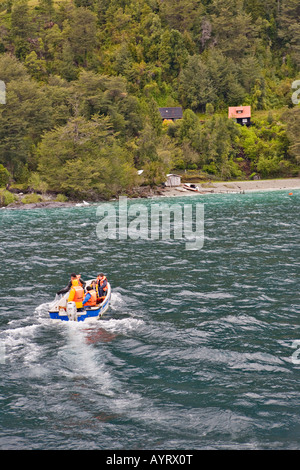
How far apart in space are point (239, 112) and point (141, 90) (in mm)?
34720

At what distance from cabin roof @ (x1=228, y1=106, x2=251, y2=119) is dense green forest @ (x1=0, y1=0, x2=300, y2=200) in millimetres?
3561

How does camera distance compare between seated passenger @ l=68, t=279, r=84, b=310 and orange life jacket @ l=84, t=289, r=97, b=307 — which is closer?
seated passenger @ l=68, t=279, r=84, b=310

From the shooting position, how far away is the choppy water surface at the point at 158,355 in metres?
15.3

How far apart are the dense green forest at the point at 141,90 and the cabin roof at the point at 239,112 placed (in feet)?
11.7

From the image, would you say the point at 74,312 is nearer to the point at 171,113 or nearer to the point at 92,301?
the point at 92,301

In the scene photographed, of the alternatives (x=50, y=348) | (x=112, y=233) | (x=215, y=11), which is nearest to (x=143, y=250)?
(x=112, y=233)

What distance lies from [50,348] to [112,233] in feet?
107

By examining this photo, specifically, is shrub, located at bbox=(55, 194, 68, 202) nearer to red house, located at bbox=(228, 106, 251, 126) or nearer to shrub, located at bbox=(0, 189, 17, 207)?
shrub, located at bbox=(0, 189, 17, 207)

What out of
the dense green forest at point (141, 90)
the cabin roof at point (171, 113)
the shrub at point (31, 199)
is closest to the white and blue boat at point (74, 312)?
the shrub at point (31, 199)

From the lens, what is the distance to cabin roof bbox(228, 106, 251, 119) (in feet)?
479

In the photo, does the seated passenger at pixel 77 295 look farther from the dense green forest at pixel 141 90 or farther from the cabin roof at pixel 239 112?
the cabin roof at pixel 239 112

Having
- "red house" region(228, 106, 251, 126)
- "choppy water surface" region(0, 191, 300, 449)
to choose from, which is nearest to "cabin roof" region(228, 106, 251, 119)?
"red house" region(228, 106, 251, 126)

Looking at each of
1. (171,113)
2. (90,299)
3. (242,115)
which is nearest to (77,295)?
(90,299)

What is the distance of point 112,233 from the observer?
53.8 metres
